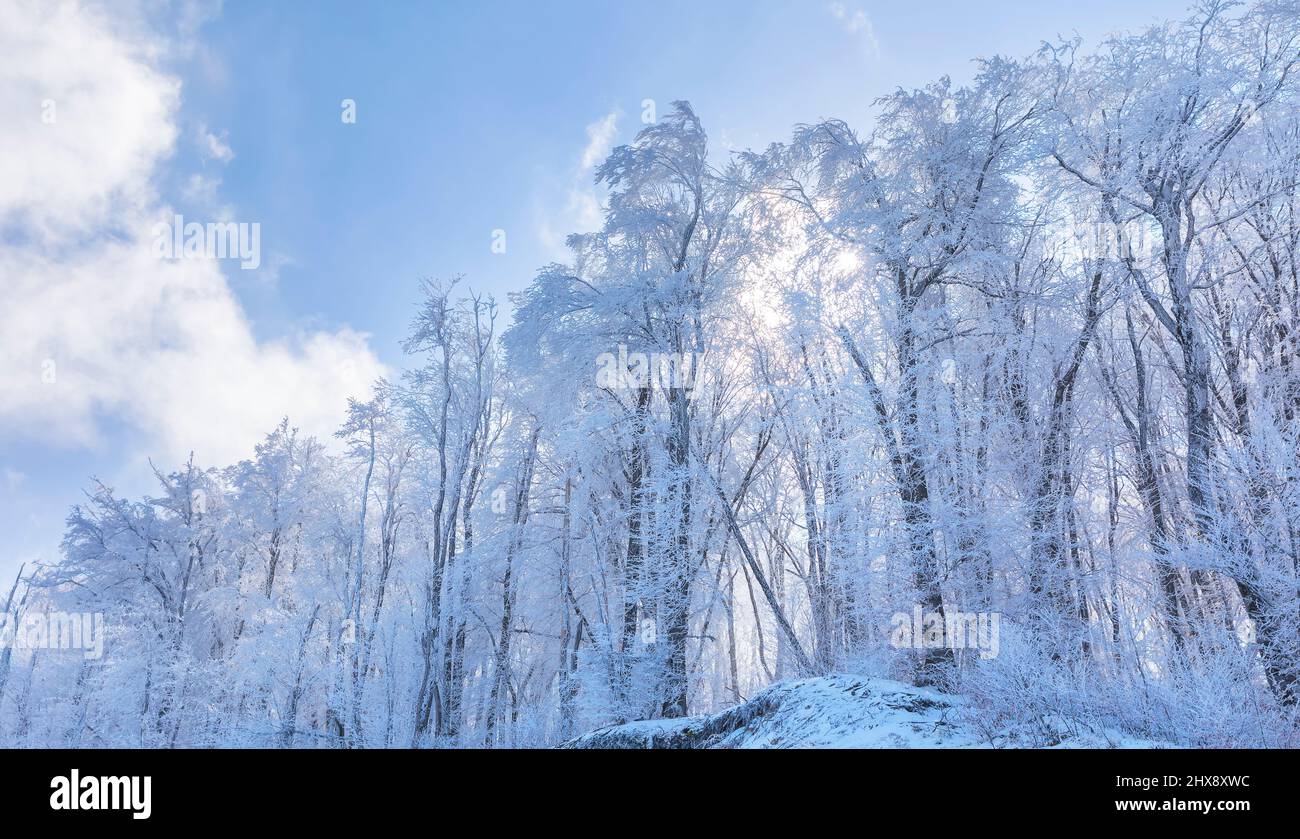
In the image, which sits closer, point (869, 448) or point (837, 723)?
point (837, 723)

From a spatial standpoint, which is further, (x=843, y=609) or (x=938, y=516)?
(x=843, y=609)

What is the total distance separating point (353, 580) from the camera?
68.8ft

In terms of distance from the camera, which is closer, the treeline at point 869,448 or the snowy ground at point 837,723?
the snowy ground at point 837,723

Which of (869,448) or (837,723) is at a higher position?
(869,448)

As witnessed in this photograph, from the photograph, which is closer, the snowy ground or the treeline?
the snowy ground

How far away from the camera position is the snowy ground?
5.87 metres

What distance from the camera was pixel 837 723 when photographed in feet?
22.1

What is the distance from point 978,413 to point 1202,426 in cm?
336

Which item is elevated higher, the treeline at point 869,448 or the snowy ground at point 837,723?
the treeline at point 869,448

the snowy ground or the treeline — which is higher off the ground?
the treeline

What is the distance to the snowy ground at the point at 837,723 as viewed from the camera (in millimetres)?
5867
